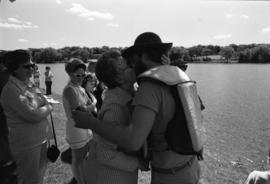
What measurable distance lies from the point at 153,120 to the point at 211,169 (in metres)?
5.46

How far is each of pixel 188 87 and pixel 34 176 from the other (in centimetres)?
245

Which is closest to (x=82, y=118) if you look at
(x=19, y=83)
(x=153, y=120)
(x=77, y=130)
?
(x=153, y=120)

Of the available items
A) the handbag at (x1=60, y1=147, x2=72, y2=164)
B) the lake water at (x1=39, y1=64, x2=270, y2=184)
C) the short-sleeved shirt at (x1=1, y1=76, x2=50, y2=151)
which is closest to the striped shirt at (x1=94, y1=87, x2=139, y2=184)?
the short-sleeved shirt at (x1=1, y1=76, x2=50, y2=151)

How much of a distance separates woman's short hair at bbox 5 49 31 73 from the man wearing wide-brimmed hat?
1.63 meters

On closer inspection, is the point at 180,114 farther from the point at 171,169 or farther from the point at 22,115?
the point at 22,115

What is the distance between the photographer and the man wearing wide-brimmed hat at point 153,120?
1748mm

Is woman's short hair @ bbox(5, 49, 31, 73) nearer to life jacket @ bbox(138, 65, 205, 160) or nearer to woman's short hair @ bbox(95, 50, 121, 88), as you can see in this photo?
woman's short hair @ bbox(95, 50, 121, 88)

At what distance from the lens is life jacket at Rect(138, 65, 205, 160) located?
1.80 meters

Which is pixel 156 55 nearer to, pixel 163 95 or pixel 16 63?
pixel 163 95

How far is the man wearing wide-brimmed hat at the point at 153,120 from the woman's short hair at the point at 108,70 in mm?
118

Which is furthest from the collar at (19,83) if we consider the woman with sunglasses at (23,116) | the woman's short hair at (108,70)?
the woman's short hair at (108,70)

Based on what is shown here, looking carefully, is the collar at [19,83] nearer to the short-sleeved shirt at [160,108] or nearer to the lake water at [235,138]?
the short-sleeved shirt at [160,108]

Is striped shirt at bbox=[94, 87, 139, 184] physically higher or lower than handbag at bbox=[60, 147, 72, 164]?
higher

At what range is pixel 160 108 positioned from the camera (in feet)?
5.93
